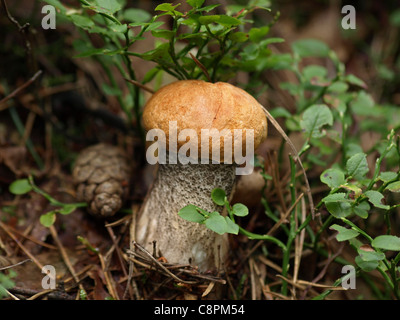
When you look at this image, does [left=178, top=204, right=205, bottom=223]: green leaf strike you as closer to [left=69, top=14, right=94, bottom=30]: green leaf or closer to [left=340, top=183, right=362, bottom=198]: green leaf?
[left=340, top=183, right=362, bottom=198]: green leaf

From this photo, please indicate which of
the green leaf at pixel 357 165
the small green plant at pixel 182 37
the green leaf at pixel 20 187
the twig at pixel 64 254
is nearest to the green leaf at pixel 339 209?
the green leaf at pixel 357 165

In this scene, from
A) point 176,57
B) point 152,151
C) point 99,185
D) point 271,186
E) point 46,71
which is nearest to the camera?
point 176,57

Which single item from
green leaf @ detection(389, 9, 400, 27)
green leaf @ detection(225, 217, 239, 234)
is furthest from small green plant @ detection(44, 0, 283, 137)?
green leaf @ detection(389, 9, 400, 27)

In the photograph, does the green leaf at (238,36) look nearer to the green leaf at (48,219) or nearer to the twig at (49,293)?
the green leaf at (48,219)

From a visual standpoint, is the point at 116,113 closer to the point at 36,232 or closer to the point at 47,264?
the point at 36,232

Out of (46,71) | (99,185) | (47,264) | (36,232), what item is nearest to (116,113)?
(46,71)

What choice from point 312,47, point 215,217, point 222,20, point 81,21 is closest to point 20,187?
point 81,21

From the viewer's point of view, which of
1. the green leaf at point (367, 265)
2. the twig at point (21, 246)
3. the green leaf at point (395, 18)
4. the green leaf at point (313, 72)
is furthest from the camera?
the green leaf at point (395, 18)
